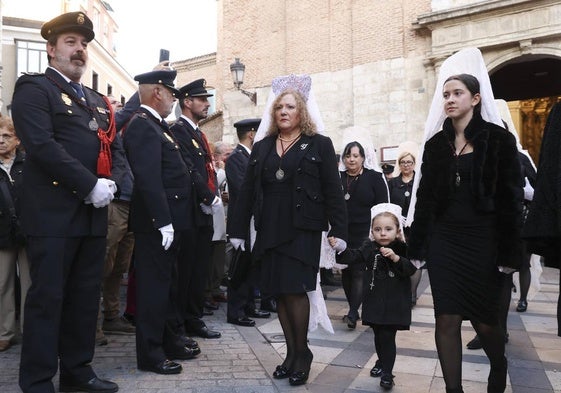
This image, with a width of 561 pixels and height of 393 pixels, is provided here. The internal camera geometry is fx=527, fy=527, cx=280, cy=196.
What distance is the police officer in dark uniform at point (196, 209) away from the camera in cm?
458

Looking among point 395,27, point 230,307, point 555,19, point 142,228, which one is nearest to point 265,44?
point 395,27

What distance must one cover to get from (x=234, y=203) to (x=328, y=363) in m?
2.17

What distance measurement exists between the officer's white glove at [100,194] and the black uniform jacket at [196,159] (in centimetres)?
119

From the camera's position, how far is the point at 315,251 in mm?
3840

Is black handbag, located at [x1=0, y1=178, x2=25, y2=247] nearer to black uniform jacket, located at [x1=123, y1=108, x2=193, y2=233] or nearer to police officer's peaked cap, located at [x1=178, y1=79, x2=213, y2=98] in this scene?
black uniform jacket, located at [x1=123, y1=108, x2=193, y2=233]

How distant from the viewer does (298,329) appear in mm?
3793

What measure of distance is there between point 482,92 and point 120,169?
8.23 ft

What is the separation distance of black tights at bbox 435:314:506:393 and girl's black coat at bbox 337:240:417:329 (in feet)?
2.14

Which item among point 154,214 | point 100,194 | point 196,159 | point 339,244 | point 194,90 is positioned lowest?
point 339,244

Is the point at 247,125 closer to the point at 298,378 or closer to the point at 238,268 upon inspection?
the point at 238,268

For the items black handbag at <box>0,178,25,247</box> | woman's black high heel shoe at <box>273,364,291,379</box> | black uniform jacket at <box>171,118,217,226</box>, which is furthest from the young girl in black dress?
black handbag at <box>0,178,25,247</box>

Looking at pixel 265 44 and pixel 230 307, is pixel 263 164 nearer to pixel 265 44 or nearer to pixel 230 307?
pixel 230 307

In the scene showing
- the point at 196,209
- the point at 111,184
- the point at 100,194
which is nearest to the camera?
the point at 100,194

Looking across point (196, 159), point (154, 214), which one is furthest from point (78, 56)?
point (196, 159)
